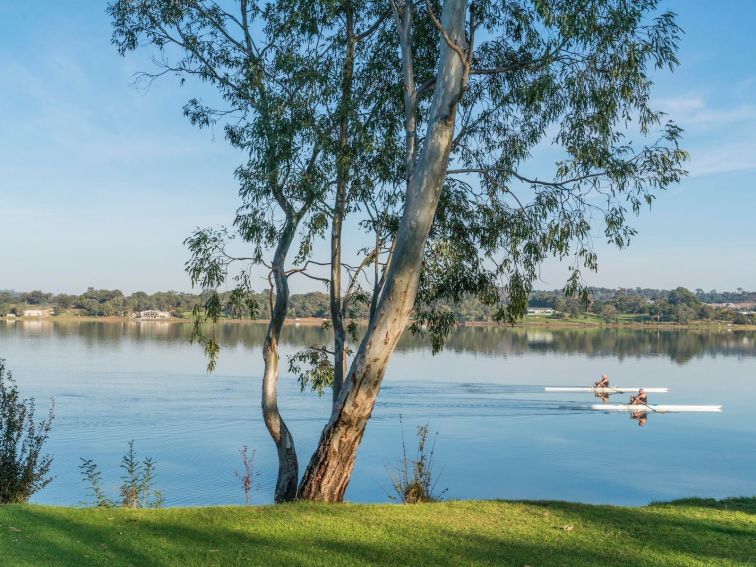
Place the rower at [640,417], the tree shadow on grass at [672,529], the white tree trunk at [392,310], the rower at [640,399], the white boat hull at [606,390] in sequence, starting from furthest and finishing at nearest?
the white boat hull at [606,390] < the rower at [640,399] < the rower at [640,417] < the white tree trunk at [392,310] < the tree shadow on grass at [672,529]

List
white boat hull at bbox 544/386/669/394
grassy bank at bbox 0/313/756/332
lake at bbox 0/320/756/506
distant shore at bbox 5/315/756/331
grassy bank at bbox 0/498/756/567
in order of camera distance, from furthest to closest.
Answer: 1. distant shore at bbox 5/315/756/331
2. grassy bank at bbox 0/313/756/332
3. white boat hull at bbox 544/386/669/394
4. lake at bbox 0/320/756/506
5. grassy bank at bbox 0/498/756/567

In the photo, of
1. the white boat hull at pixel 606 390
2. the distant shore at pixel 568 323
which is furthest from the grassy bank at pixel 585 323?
the white boat hull at pixel 606 390

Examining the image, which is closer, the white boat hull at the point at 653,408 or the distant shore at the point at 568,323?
the white boat hull at the point at 653,408

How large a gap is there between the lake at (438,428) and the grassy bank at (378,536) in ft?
16.8

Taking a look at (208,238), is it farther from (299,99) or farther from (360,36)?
(360,36)

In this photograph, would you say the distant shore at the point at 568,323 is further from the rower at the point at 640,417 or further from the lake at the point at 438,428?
the rower at the point at 640,417

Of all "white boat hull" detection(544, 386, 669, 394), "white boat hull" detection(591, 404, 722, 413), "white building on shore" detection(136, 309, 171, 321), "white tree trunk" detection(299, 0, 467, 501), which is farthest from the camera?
"white building on shore" detection(136, 309, 171, 321)

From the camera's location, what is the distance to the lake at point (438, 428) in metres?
11.9

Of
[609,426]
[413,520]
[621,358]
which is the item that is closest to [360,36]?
[413,520]

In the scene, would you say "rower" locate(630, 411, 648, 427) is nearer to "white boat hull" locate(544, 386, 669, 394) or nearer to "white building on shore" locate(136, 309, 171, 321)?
"white boat hull" locate(544, 386, 669, 394)

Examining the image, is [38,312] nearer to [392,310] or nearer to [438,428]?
[438,428]

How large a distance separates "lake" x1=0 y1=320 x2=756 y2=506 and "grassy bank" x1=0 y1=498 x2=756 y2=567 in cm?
511

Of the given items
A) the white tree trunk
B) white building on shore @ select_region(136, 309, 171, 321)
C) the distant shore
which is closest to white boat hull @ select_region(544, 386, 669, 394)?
the white tree trunk

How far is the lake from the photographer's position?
11898mm
